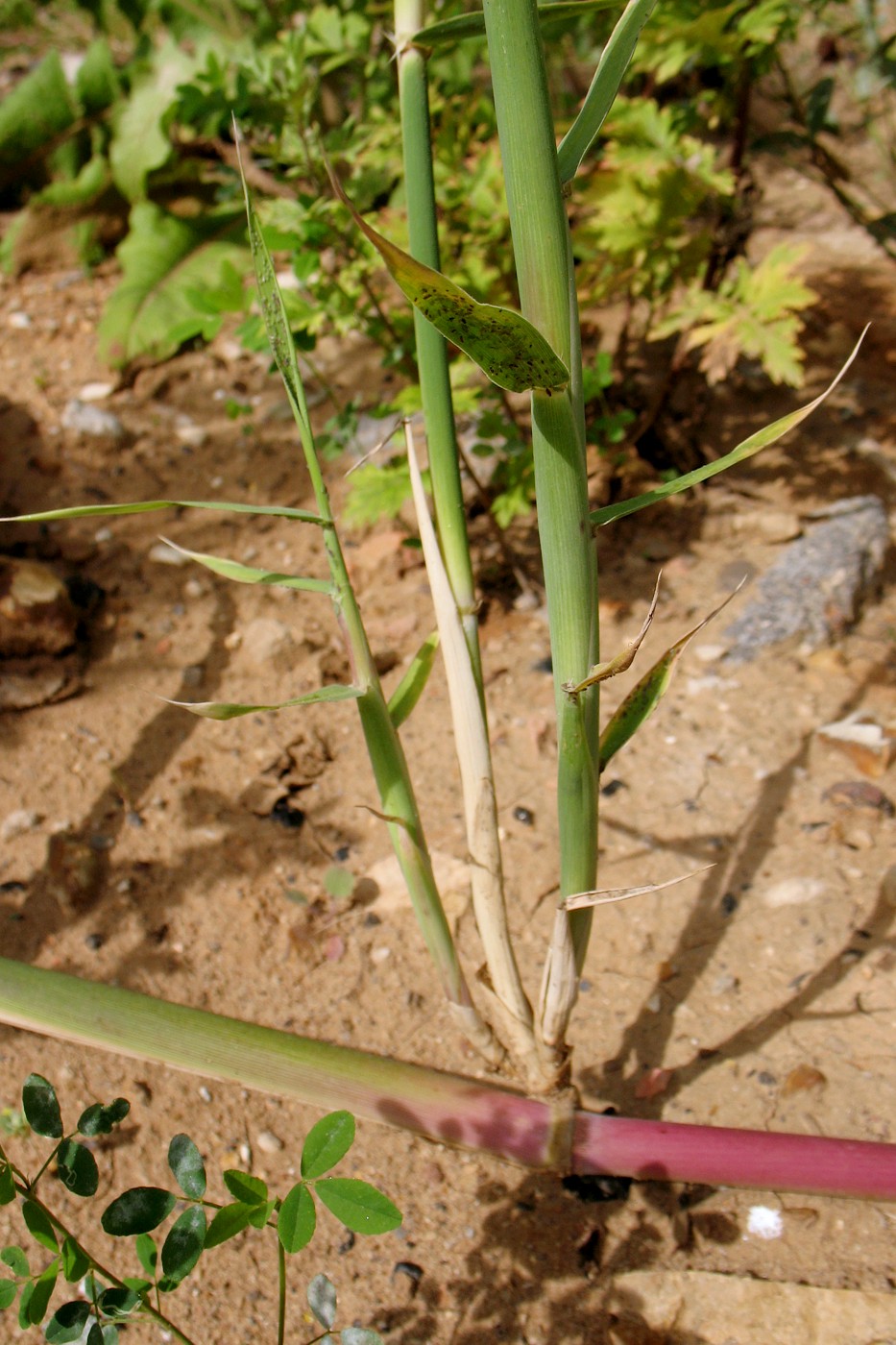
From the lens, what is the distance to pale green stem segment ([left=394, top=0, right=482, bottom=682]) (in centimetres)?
97

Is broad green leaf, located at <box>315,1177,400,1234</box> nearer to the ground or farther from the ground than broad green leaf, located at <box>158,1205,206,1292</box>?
nearer to the ground

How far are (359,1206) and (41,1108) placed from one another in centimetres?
29

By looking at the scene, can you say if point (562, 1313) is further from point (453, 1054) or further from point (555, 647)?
point (555, 647)

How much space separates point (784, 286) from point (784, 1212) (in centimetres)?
147

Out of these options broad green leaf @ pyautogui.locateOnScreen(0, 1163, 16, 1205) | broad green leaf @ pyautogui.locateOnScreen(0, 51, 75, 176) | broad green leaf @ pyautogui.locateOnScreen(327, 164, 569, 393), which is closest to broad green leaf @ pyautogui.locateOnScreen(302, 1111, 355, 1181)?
broad green leaf @ pyautogui.locateOnScreen(0, 1163, 16, 1205)

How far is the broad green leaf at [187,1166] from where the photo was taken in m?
0.96

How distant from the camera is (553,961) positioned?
1.15m

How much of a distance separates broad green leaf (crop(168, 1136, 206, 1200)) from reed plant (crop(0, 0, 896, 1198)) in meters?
0.12

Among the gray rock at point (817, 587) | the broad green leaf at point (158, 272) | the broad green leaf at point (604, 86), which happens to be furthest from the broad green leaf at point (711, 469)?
the broad green leaf at point (158, 272)

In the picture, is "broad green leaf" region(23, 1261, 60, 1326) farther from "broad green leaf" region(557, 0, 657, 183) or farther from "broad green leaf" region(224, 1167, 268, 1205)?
"broad green leaf" region(557, 0, 657, 183)

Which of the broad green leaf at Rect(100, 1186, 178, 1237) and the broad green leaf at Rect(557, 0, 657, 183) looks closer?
the broad green leaf at Rect(557, 0, 657, 183)

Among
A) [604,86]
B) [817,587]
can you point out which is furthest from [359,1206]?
[817,587]

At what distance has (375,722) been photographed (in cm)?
108

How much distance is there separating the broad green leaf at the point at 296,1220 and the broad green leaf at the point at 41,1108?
0.21 m
